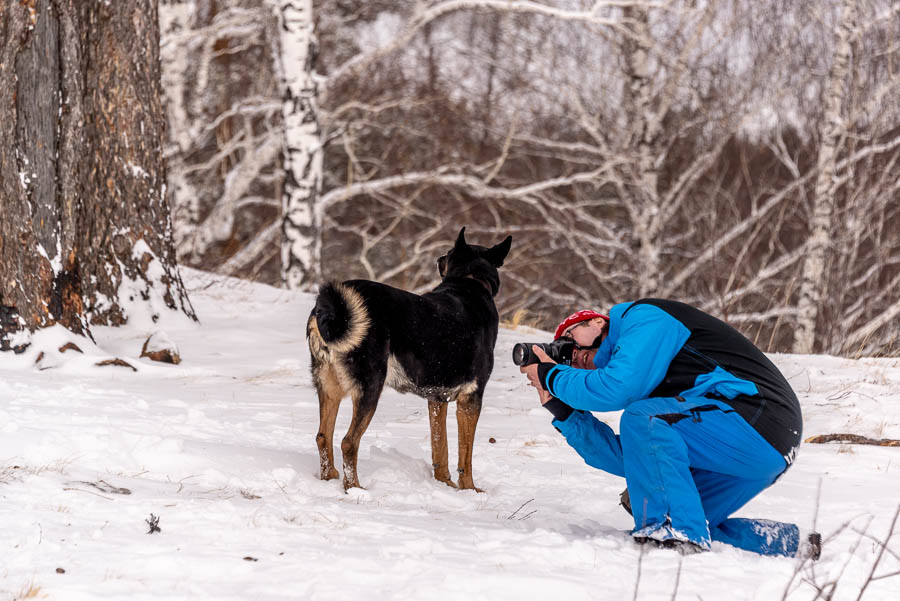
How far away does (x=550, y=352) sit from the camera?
3.58 metres

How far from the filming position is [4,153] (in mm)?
5449

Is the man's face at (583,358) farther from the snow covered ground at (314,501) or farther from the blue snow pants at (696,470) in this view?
the snow covered ground at (314,501)

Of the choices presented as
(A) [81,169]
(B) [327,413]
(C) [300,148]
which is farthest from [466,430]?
(C) [300,148]

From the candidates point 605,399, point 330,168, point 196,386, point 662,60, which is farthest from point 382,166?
point 605,399

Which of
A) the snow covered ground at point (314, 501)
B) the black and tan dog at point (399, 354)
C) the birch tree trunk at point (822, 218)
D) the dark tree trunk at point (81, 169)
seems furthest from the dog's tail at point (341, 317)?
the birch tree trunk at point (822, 218)

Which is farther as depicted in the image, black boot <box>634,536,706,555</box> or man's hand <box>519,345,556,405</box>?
man's hand <box>519,345,556,405</box>

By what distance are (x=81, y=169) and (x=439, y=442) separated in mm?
3731

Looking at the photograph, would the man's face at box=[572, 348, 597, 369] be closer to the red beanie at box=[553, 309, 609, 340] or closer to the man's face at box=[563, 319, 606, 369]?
the man's face at box=[563, 319, 606, 369]

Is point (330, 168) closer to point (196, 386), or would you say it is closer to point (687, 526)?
point (196, 386)

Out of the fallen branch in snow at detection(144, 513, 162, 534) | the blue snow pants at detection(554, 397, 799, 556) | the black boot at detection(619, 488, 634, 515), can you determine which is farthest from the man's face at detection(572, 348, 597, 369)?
the fallen branch in snow at detection(144, 513, 162, 534)

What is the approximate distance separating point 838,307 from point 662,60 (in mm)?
4401

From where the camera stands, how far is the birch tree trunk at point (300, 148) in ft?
32.3

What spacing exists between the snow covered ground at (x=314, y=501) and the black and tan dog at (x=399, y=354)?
23 cm

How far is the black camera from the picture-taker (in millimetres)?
3527
